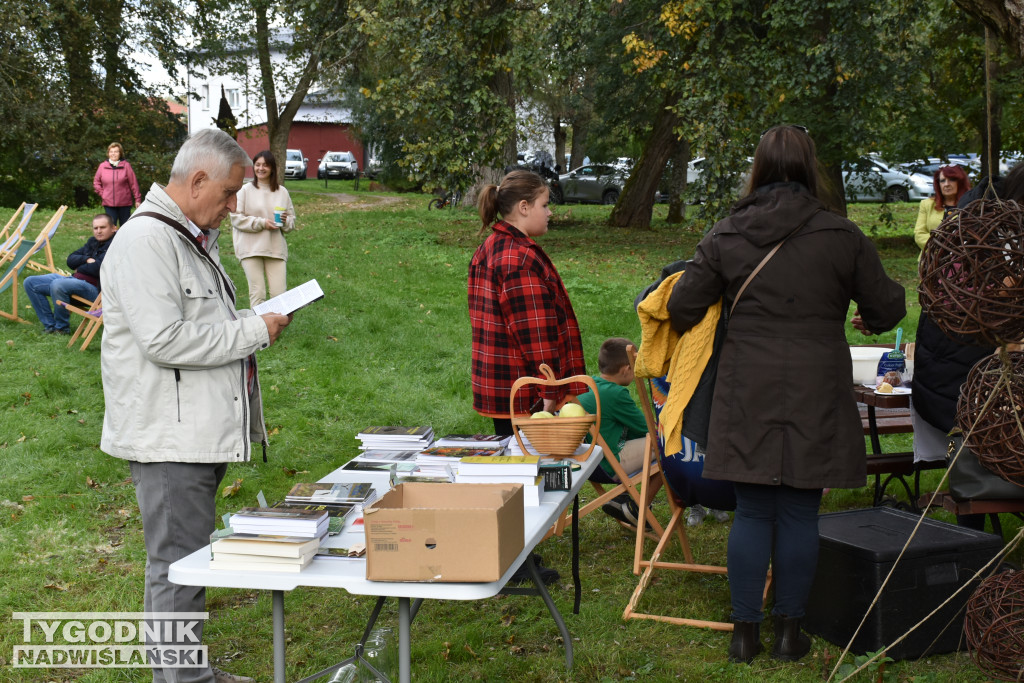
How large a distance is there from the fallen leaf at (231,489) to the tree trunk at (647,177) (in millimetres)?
13095

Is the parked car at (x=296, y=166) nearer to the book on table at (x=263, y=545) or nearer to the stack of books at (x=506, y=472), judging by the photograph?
the stack of books at (x=506, y=472)

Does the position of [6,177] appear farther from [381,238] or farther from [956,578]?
[956,578]

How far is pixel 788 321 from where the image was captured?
329 centimetres

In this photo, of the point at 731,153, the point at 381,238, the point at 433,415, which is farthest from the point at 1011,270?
the point at 381,238

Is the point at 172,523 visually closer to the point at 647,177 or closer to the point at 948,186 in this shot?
the point at 948,186

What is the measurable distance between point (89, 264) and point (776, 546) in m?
7.23

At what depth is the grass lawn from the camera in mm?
3691

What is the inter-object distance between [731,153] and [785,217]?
366 inches

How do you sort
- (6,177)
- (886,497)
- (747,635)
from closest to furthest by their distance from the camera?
(747,635) → (886,497) → (6,177)

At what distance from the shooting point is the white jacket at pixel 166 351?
112 inches

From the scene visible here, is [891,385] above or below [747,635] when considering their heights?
above

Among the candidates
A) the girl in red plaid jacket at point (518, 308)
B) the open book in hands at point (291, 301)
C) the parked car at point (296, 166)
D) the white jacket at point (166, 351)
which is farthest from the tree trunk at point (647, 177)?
the parked car at point (296, 166)

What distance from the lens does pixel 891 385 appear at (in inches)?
197

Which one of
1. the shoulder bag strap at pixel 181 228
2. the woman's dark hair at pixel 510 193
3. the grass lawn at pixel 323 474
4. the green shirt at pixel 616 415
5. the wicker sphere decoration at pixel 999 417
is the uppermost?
the woman's dark hair at pixel 510 193
